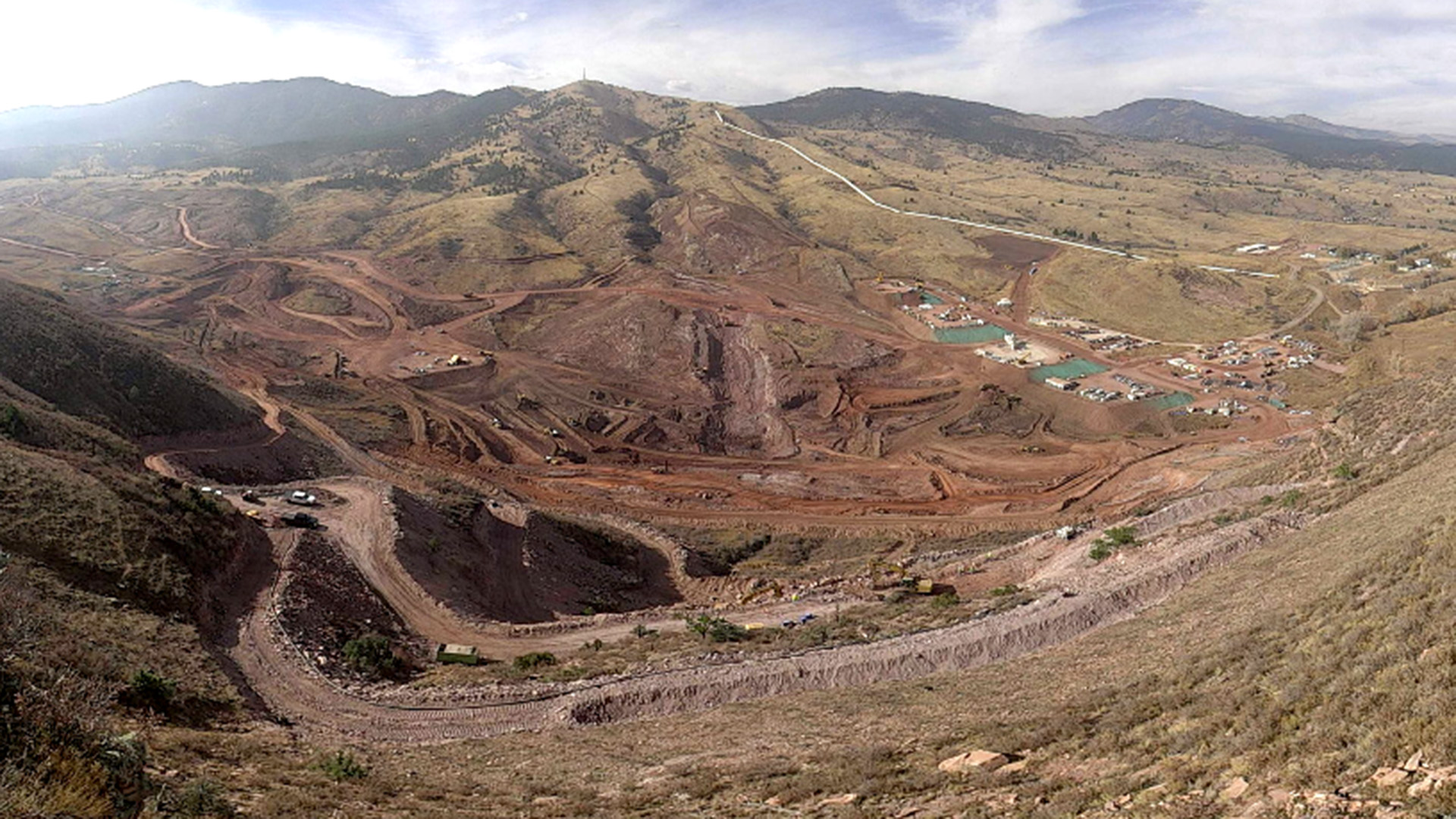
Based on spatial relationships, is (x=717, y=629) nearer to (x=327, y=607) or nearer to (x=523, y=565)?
(x=523, y=565)

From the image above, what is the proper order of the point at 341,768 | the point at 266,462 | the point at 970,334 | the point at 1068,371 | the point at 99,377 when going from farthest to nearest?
1. the point at 970,334
2. the point at 1068,371
3. the point at 266,462
4. the point at 99,377
5. the point at 341,768

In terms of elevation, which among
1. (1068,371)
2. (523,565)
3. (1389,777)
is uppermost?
(1389,777)

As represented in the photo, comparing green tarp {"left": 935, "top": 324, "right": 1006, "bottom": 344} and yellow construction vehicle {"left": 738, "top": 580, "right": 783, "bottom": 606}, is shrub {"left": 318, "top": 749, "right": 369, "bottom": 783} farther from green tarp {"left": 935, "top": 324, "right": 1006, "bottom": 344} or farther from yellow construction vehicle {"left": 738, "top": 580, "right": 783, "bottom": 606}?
green tarp {"left": 935, "top": 324, "right": 1006, "bottom": 344}

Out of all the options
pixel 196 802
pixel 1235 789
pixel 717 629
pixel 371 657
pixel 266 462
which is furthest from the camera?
pixel 266 462

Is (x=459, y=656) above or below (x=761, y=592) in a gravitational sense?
above

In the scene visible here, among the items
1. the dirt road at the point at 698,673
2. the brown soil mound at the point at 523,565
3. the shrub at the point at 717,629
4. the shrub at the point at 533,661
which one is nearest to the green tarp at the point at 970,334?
the brown soil mound at the point at 523,565

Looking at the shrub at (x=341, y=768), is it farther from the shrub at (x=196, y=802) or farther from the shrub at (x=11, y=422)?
the shrub at (x=11, y=422)

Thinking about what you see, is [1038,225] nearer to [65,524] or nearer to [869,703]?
[869,703]

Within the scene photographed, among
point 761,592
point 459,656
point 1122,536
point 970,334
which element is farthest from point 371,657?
point 970,334
